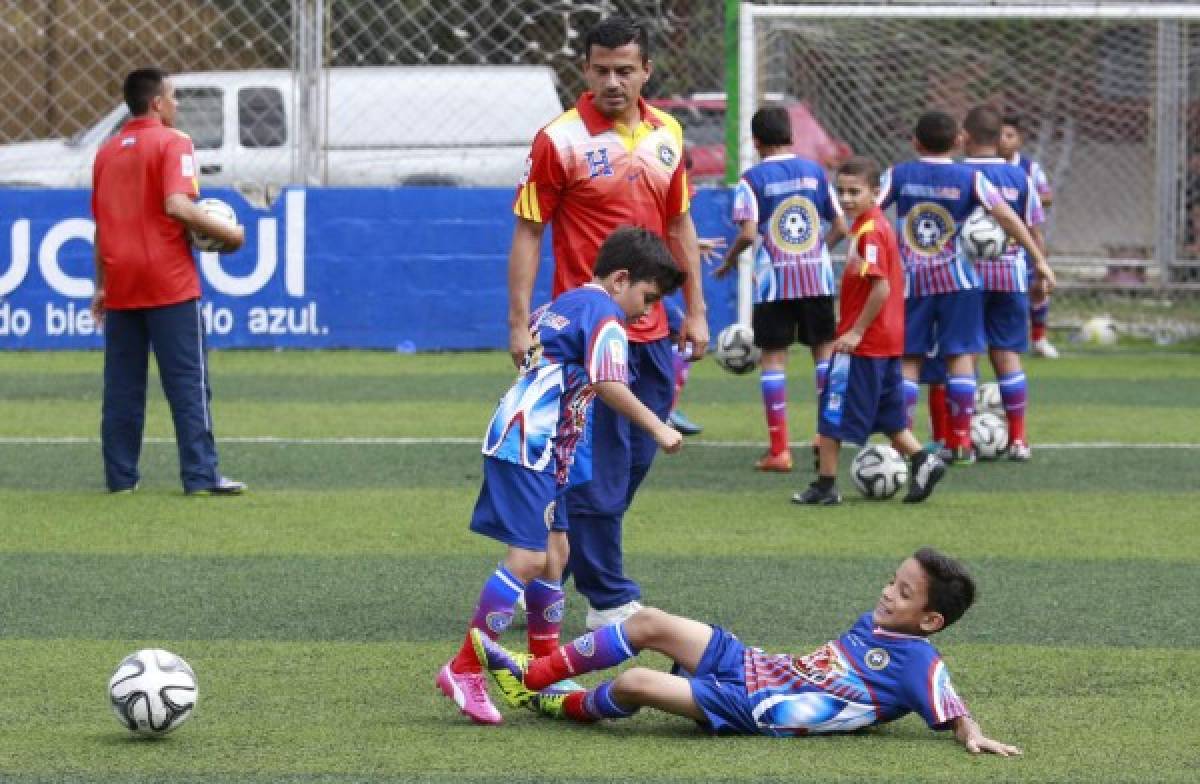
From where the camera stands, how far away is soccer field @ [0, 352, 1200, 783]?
552 cm

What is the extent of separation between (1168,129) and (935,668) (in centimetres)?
1473

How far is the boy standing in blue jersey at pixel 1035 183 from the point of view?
600 inches

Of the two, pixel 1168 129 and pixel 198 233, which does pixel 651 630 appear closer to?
pixel 198 233

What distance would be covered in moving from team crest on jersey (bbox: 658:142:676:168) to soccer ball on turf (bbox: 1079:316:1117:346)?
460 inches

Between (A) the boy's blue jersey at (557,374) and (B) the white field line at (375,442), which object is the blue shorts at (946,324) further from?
(A) the boy's blue jersey at (557,374)

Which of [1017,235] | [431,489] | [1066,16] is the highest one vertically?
[1066,16]

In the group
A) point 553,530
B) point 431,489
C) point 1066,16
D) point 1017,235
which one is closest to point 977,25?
point 1066,16

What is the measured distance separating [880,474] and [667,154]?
3.18 meters

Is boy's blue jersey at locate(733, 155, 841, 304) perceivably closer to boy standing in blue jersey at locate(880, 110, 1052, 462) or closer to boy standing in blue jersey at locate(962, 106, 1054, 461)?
boy standing in blue jersey at locate(880, 110, 1052, 462)

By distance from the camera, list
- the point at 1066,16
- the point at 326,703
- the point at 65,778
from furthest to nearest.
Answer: the point at 1066,16, the point at 326,703, the point at 65,778

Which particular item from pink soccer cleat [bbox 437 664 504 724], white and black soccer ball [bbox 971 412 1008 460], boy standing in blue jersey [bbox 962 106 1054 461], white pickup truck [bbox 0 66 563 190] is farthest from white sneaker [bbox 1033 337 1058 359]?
pink soccer cleat [bbox 437 664 504 724]

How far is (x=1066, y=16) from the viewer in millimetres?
16828

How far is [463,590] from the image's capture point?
7898mm

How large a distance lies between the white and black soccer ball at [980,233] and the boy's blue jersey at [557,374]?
5.62m
